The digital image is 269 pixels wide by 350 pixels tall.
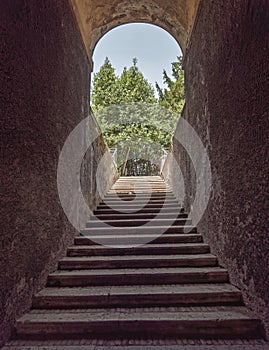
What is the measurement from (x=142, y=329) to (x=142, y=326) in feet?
0.05

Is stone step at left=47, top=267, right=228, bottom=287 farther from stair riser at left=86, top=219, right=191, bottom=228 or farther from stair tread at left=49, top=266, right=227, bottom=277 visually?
stair riser at left=86, top=219, right=191, bottom=228

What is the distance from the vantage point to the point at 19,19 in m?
1.46

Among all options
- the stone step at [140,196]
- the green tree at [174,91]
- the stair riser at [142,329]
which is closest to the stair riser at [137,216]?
the stone step at [140,196]

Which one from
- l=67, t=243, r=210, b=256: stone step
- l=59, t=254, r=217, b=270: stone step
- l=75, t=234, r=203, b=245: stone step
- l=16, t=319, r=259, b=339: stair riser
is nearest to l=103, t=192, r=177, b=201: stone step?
l=75, t=234, r=203, b=245: stone step

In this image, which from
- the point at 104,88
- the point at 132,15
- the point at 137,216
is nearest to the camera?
the point at 137,216

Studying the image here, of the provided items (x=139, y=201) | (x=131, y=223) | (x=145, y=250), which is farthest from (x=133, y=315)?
(x=139, y=201)

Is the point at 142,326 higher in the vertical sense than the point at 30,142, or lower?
lower

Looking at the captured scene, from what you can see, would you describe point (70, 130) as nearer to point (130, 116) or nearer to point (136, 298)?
point (136, 298)

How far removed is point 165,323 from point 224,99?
161cm

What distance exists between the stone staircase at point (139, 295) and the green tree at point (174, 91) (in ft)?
32.7

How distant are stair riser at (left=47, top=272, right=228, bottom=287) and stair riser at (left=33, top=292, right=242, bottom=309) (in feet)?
0.67

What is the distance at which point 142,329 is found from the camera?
4.75 ft

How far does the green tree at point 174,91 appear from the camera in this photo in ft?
40.7

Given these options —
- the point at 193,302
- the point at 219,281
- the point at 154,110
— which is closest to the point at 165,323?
the point at 193,302
